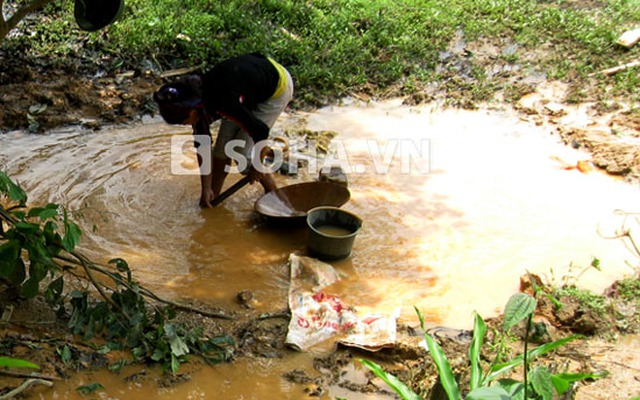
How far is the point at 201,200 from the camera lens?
487cm

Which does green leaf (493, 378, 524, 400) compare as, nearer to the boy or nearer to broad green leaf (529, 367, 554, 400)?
broad green leaf (529, 367, 554, 400)

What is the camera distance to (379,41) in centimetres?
788

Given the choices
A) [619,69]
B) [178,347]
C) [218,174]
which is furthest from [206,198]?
[619,69]

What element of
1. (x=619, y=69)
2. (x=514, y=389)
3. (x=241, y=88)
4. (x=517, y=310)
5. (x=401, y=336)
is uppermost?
(x=619, y=69)

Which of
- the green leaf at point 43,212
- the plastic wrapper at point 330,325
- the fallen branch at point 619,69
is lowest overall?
the plastic wrapper at point 330,325

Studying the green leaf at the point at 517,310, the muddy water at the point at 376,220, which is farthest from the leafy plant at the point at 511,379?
the muddy water at the point at 376,220

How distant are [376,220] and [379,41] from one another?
12.1 ft

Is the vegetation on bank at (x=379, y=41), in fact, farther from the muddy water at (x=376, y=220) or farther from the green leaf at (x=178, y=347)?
the green leaf at (x=178, y=347)

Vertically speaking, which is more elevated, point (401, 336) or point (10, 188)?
point (10, 188)

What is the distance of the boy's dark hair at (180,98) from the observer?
4.04 m

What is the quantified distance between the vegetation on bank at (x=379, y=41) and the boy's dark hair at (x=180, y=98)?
291cm

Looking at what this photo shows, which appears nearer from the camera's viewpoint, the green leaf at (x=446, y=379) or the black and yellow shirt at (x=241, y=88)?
the green leaf at (x=446, y=379)

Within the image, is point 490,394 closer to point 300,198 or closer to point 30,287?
point 30,287

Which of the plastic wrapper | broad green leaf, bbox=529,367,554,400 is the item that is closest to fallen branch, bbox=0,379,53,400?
the plastic wrapper
